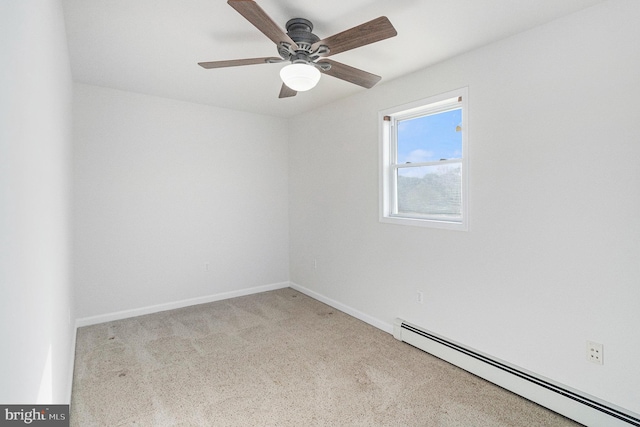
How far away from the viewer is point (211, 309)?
13.6 ft

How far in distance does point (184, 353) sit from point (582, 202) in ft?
11.0

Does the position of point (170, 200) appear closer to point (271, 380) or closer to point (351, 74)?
point (271, 380)

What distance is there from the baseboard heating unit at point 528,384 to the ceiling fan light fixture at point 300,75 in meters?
2.39

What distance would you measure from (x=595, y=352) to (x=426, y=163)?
187cm

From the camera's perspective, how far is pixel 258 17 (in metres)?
1.67

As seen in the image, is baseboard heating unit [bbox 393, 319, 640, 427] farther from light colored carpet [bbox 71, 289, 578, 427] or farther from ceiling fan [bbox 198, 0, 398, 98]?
ceiling fan [bbox 198, 0, 398, 98]

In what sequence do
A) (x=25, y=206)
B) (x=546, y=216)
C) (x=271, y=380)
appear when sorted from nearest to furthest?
1. (x=25, y=206)
2. (x=546, y=216)
3. (x=271, y=380)

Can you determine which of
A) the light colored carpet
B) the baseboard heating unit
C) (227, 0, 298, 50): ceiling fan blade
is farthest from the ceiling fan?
the baseboard heating unit

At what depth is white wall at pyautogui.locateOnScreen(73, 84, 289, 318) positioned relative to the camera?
3627mm

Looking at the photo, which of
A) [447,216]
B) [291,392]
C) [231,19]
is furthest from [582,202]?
[231,19]

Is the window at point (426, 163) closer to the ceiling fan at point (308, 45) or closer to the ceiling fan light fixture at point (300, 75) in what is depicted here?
the ceiling fan at point (308, 45)

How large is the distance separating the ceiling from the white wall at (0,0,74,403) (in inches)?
30.4

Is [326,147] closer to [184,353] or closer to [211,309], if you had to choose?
[211,309]

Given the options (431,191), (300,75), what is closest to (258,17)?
(300,75)
